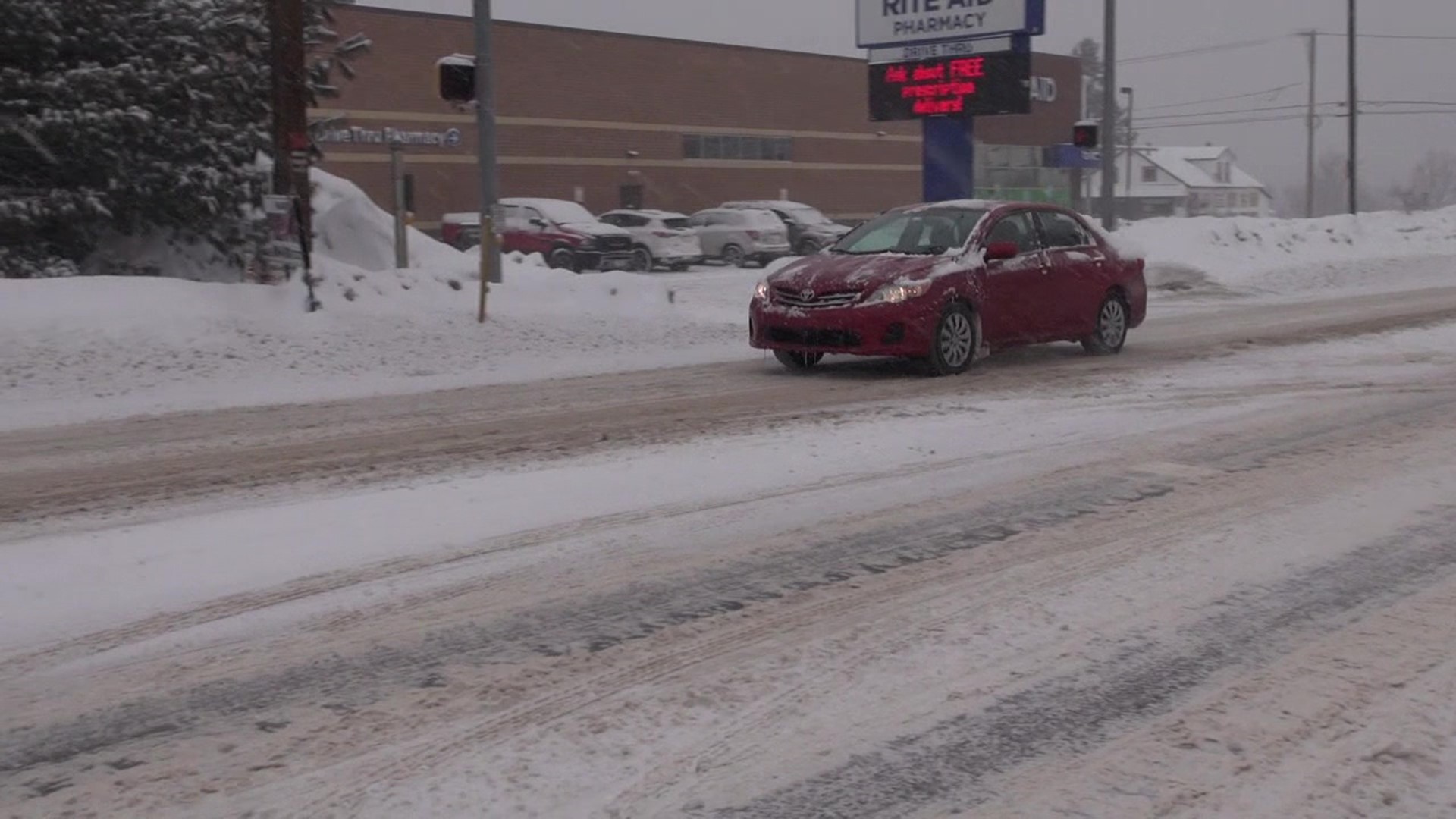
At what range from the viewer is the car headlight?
12.2 metres

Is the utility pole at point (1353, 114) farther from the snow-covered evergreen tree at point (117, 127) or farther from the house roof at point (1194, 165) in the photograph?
the house roof at point (1194, 165)

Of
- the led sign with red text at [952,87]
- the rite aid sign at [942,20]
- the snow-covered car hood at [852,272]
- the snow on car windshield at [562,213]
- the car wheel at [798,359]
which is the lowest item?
the car wheel at [798,359]

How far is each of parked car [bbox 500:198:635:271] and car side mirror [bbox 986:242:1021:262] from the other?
1965cm

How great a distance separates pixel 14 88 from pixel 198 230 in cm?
237

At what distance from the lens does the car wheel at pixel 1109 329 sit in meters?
14.3

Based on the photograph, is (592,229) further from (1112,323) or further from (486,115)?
(1112,323)

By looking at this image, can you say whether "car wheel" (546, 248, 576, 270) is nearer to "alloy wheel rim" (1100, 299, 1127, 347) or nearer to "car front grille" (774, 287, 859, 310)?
"alloy wheel rim" (1100, 299, 1127, 347)

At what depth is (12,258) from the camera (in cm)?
1502

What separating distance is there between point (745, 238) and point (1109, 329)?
70.5 ft

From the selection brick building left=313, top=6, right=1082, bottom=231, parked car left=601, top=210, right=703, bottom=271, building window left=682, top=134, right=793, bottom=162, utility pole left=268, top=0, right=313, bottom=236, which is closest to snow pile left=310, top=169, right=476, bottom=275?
utility pole left=268, top=0, right=313, bottom=236

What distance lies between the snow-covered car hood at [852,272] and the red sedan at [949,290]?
1 cm

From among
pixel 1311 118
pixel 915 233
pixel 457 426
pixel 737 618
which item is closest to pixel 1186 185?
pixel 1311 118

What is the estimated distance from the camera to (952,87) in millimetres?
24047

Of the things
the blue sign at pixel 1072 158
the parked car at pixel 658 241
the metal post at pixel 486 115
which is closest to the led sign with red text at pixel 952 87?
the parked car at pixel 658 241
